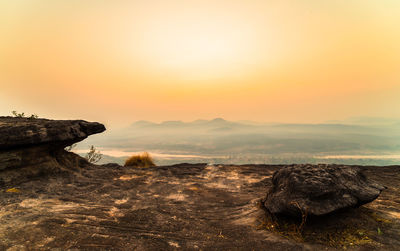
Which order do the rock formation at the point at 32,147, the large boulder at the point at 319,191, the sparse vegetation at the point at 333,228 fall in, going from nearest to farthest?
the sparse vegetation at the point at 333,228 < the large boulder at the point at 319,191 < the rock formation at the point at 32,147

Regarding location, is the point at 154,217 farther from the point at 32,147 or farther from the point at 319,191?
the point at 32,147

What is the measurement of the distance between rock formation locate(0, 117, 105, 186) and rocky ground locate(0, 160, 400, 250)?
0.85 m

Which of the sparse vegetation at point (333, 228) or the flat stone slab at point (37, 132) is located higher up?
the flat stone slab at point (37, 132)

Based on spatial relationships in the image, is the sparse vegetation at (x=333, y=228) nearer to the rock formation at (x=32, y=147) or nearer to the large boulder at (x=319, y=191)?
the large boulder at (x=319, y=191)

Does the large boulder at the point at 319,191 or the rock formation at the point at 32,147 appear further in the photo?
the rock formation at the point at 32,147

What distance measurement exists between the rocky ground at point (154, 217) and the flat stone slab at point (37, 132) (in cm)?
222

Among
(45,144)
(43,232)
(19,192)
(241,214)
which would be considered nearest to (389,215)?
(241,214)

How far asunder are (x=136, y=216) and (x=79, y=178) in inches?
275

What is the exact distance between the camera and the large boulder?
5941mm

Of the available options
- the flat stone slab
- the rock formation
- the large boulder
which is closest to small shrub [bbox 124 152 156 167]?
the rock formation

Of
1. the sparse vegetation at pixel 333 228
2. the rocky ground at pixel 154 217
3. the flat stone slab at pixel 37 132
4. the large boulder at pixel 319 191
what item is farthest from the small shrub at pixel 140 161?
the sparse vegetation at pixel 333 228

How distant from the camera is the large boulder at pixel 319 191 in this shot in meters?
5.94

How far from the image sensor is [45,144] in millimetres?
11539

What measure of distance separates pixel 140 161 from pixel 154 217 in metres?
12.1
